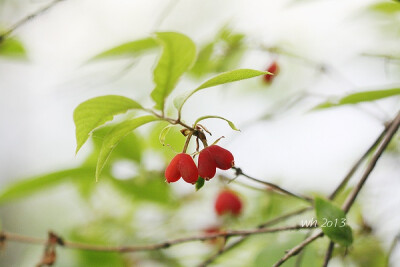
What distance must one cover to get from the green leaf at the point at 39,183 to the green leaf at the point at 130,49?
0.88 feet

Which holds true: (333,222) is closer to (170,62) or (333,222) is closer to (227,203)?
(170,62)

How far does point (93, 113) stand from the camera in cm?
45

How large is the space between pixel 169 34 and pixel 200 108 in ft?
6.12

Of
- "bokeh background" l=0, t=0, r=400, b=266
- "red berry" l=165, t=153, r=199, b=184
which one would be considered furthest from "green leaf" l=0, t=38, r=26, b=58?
"red berry" l=165, t=153, r=199, b=184

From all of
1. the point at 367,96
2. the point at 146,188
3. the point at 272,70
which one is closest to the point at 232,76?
the point at 367,96

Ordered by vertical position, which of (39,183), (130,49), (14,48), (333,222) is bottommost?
(333,222)

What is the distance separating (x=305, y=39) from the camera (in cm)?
174

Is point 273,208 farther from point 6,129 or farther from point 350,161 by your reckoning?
point 6,129

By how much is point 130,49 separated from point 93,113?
0.25 meters

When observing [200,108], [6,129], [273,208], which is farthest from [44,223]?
[273,208]

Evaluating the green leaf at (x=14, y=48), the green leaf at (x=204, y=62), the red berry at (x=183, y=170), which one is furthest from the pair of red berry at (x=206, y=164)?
the green leaf at (x=14, y=48)

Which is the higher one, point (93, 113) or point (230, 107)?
Result: point (230, 107)

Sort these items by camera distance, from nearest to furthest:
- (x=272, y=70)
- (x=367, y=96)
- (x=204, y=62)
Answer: (x=367, y=96)
(x=204, y=62)
(x=272, y=70)

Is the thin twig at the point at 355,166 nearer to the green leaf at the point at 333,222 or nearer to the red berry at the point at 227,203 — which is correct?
the green leaf at the point at 333,222
